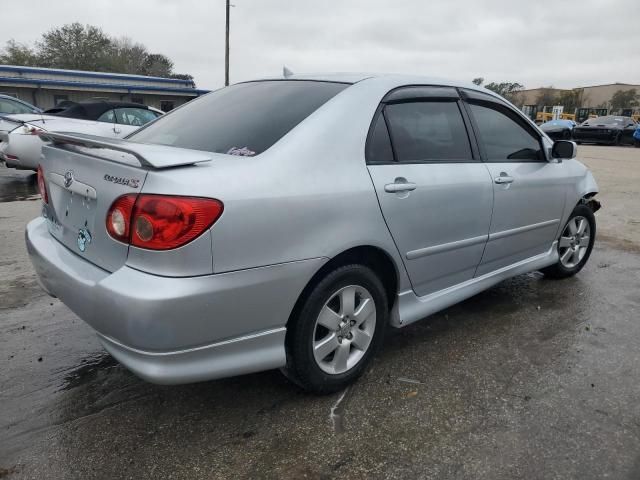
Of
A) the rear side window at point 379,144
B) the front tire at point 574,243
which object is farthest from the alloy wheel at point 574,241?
the rear side window at point 379,144

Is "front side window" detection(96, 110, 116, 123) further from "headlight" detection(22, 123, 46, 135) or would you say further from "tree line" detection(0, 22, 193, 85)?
"tree line" detection(0, 22, 193, 85)

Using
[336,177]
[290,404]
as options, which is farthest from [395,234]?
[290,404]

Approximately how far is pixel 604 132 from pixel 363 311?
81.7ft

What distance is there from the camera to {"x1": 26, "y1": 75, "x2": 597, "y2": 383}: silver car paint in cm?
191

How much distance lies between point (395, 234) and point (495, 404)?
1.00 m

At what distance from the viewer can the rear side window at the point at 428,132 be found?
275cm

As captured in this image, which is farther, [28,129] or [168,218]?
[28,129]

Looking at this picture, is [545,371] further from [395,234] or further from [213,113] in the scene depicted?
[213,113]

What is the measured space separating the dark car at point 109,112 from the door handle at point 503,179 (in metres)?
7.18

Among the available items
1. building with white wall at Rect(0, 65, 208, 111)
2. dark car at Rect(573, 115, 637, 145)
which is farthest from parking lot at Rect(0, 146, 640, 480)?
building with white wall at Rect(0, 65, 208, 111)

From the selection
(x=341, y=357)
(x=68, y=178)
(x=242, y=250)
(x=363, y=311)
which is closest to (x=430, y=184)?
(x=363, y=311)

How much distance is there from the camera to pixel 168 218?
74.0 inches

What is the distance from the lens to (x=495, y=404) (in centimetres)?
252

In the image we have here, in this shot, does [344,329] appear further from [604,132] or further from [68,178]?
[604,132]
